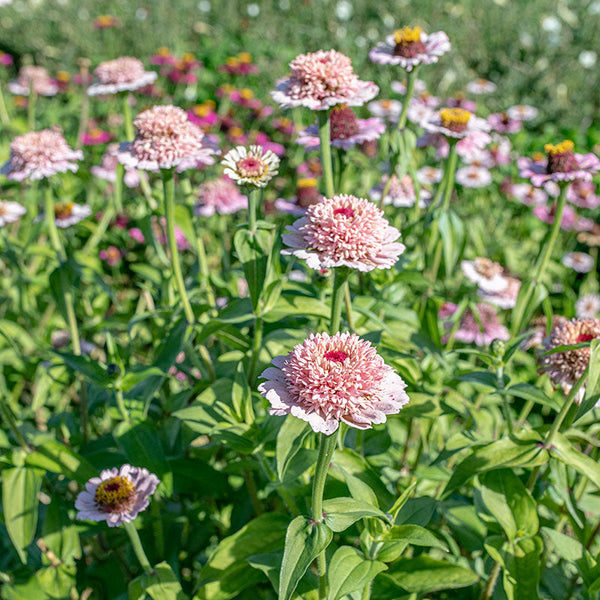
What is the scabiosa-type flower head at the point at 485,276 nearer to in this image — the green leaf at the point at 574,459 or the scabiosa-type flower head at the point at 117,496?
the green leaf at the point at 574,459

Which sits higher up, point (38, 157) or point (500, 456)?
point (38, 157)

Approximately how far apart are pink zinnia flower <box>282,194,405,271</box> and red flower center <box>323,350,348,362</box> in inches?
9.2

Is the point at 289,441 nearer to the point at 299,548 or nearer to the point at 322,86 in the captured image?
the point at 299,548

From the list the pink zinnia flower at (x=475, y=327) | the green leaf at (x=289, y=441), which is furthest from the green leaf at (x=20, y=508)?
the pink zinnia flower at (x=475, y=327)

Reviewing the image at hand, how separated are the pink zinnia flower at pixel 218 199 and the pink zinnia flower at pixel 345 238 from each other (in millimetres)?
1303

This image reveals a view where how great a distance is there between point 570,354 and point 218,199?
1574 millimetres

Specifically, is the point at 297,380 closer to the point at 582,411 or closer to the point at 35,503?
the point at 582,411

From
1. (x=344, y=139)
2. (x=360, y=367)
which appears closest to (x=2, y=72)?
(x=344, y=139)

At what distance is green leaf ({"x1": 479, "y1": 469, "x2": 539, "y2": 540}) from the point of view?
5.02ft

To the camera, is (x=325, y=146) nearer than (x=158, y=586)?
No

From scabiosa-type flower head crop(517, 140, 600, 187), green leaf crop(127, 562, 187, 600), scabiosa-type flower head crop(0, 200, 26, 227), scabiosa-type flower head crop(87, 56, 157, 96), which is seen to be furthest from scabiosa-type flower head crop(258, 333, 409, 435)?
scabiosa-type flower head crop(0, 200, 26, 227)

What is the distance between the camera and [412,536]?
4.18ft

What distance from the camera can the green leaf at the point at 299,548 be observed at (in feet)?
3.60

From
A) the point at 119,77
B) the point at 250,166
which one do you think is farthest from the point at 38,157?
the point at 250,166
